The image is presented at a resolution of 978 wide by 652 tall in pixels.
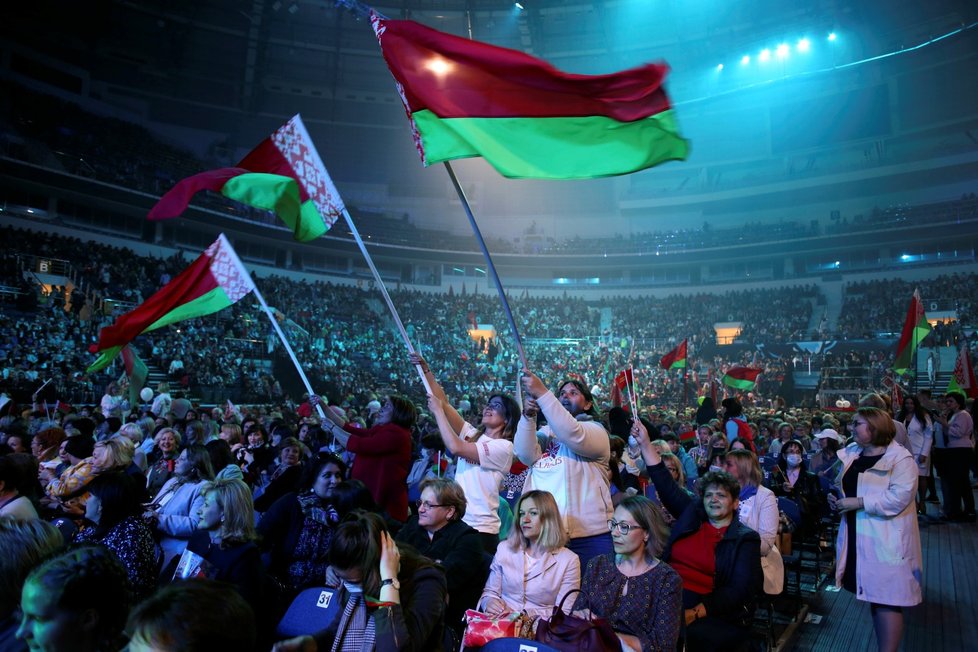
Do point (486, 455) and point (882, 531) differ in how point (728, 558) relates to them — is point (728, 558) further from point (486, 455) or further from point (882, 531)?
point (486, 455)

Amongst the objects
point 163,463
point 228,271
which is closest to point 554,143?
point 228,271

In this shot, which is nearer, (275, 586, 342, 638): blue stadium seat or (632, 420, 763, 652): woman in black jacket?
(275, 586, 342, 638): blue stadium seat

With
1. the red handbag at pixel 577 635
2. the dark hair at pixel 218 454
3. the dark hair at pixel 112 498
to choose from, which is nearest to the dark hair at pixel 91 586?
the dark hair at pixel 112 498

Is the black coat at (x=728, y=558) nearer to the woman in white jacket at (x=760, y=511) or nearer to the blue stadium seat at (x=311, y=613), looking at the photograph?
the woman in white jacket at (x=760, y=511)

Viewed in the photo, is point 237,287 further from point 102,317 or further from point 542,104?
point 102,317

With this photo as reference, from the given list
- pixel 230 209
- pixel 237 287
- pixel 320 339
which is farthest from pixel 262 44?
pixel 237 287

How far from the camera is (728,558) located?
13.0ft

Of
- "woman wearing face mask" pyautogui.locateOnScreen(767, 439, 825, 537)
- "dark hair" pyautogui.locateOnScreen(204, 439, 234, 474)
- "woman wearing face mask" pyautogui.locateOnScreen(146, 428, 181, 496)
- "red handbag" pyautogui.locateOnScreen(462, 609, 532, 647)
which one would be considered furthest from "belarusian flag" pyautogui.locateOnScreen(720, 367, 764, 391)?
"red handbag" pyautogui.locateOnScreen(462, 609, 532, 647)

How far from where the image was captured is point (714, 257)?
Answer: 132 feet

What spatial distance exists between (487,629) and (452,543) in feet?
2.91

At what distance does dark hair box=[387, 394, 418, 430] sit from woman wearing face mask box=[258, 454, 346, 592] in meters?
1.11

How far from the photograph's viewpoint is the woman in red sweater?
527 cm

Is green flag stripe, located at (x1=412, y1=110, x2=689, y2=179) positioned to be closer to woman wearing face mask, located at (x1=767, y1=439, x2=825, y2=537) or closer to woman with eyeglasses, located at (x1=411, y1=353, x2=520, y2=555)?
woman with eyeglasses, located at (x1=411, y1=353, x2=520, y2=555)

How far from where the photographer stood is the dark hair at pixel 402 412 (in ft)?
17.9
